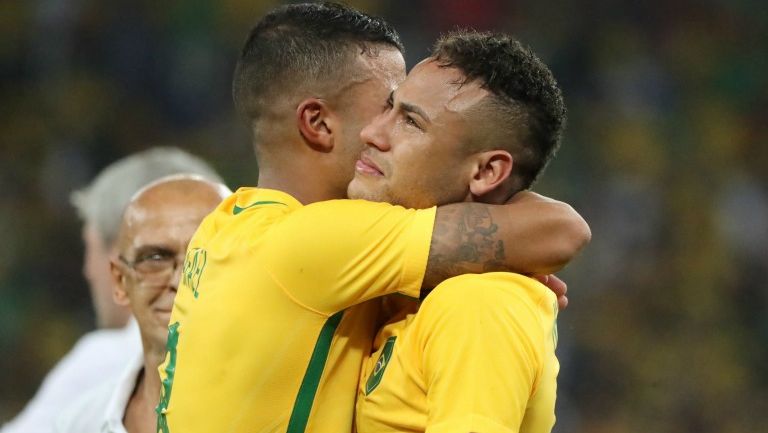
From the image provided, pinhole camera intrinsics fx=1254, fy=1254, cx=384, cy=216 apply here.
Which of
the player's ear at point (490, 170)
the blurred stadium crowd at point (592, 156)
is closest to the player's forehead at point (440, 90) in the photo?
the player's ear at point (490, 170)

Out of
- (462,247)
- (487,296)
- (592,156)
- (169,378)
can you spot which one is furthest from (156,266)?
(592,156)

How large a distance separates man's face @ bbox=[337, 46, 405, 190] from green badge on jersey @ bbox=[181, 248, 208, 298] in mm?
363

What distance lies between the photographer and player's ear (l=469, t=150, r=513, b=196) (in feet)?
8.42

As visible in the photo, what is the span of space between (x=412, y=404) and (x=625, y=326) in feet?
16.8

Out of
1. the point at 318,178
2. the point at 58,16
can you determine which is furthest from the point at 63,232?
the point at 318,178

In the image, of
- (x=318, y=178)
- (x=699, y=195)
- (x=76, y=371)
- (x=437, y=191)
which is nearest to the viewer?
(x=437, y=191)

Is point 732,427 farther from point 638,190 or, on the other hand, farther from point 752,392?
point 638,190

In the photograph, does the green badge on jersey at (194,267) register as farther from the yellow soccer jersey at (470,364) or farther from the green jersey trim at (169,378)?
the yellow soccer jersey at (470,364)

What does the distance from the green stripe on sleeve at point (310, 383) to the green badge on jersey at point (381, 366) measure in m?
0.10

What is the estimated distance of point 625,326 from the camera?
7.37m

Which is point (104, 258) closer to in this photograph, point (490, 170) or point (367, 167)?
point (367, 167)

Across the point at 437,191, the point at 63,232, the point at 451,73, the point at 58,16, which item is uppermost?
the point at 58,16

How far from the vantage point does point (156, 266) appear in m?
3.75

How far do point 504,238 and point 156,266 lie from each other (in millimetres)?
1567
